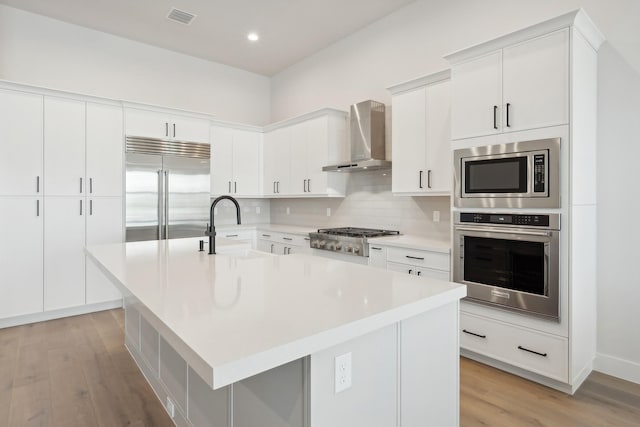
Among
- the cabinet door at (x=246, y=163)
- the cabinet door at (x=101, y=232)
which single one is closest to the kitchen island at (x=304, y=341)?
the cabinet door at (x=101, y=232)

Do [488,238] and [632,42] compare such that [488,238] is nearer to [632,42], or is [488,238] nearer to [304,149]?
[632,42]

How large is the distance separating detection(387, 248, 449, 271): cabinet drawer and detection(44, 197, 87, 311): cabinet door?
342 centimetres

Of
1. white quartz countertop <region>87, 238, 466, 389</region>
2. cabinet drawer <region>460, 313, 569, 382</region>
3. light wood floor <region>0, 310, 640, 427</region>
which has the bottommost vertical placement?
light wood floor <region>0, 310, 640, 427</region>

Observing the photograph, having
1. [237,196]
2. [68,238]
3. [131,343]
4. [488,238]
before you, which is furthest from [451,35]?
[68,238]

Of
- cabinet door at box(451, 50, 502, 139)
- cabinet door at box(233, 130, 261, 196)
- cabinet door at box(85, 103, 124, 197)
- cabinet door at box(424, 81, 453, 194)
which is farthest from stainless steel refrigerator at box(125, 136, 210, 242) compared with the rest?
cabinet door at box(451, 50, 502, 139)

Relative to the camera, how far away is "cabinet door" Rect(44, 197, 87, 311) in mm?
3943

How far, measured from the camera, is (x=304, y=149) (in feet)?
16.3

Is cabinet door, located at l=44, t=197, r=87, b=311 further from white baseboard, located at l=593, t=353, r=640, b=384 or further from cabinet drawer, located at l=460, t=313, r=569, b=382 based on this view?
white baseboard, located at l=593, t=353, r=640, b=384

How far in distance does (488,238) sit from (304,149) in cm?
287

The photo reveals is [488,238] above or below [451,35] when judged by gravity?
below

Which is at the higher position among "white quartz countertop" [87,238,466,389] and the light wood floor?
"white quartz countertop" [87,238,466,389]

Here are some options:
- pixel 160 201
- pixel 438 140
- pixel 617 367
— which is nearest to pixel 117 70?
pixel 160 201

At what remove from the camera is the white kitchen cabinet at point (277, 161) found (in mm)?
5297

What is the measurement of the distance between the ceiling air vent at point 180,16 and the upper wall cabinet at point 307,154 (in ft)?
5.63
